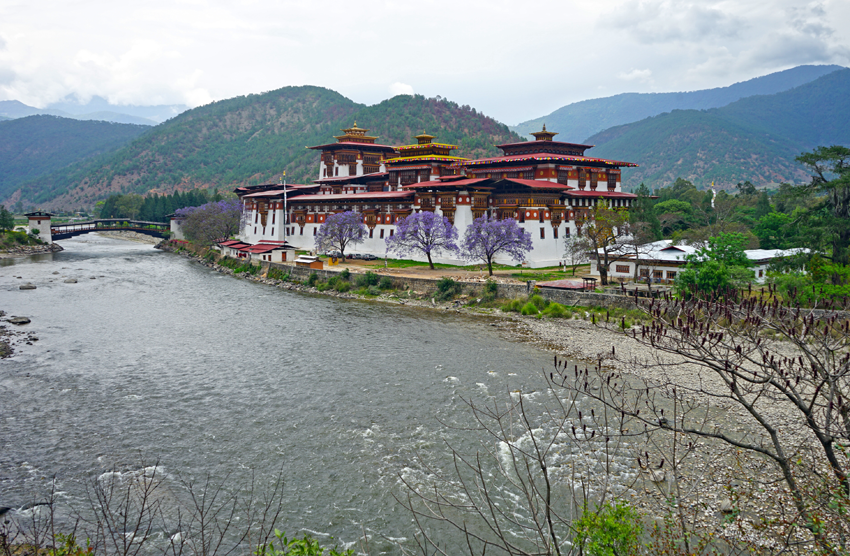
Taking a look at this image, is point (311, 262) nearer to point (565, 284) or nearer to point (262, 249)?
point (262, 249)

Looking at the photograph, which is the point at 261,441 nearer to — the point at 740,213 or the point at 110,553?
the point at 110,553

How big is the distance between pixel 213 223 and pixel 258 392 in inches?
2702

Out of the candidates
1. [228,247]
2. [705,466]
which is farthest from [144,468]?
[228,247]

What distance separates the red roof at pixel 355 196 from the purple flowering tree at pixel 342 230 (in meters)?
3.80

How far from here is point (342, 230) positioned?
231ft

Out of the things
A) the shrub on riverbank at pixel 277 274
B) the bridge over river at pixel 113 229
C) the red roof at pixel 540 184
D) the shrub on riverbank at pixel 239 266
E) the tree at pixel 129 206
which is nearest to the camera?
the red roof at pixel 540 184

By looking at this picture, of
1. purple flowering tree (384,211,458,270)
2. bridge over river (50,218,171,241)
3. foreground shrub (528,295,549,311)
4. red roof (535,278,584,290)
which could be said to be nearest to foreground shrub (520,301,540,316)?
foreground shrub (528,295,549,311)

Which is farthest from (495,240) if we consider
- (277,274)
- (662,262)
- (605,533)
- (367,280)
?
(605,533)

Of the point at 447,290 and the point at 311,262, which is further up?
the point at 311,262

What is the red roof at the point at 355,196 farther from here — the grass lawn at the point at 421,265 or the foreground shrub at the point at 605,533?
the foreground shrub at the point at 605,533

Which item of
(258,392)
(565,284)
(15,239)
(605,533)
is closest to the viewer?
(605,533)

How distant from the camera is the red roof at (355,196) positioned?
2814 inches

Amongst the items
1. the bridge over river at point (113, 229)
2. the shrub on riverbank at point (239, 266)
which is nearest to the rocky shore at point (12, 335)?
the shrub on riverbank at point (239, 266)

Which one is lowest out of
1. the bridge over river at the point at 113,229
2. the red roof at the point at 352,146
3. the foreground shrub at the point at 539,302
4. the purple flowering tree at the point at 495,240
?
the foreground shrub at the point at 539,302
